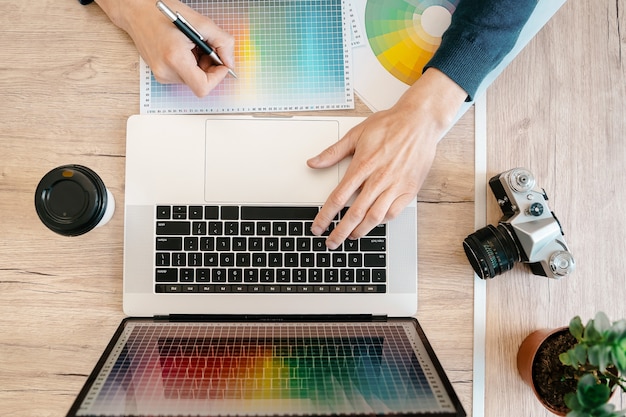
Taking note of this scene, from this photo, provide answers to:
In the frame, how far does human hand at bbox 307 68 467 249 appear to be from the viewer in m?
0.77

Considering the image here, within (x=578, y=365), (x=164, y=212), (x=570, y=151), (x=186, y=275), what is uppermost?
(x=570, y=151)

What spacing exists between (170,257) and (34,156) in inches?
11.9

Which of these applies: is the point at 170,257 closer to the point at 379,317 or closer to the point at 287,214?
the point at 287,214

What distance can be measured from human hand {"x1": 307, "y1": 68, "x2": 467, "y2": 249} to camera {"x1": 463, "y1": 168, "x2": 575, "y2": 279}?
14cm

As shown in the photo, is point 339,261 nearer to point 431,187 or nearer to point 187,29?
point 431,187

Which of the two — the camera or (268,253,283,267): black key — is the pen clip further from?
the camera

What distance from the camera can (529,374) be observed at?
0.78 meters

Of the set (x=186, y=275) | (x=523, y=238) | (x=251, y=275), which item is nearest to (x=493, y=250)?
(x=523, y=238)

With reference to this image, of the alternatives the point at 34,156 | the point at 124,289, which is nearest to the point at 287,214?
the point at 124,289

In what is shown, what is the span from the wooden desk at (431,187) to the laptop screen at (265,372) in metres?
0.14

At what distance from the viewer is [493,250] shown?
78cm

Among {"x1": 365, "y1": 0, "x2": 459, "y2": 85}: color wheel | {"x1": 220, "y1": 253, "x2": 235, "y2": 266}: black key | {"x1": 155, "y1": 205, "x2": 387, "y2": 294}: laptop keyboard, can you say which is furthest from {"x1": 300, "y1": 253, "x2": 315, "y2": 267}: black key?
{"x1": 365, "y1": 0, "x2": 459, "y2": 85}: color wheel

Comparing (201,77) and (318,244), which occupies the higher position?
(201,77)

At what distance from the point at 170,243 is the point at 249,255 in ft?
0.42
